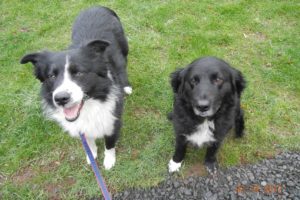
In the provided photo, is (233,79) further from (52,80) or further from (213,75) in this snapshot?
(52,80)

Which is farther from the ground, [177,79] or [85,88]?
[85,88]

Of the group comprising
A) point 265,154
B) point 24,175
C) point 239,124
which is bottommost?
point 24,175

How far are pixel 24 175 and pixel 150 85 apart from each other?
2.08 m

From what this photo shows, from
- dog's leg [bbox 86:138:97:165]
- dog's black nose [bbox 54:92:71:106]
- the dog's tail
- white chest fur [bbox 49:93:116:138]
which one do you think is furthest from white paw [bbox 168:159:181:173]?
dog's black nose [bbox 54:92:71:106]

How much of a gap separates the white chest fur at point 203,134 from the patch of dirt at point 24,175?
193 centimetres

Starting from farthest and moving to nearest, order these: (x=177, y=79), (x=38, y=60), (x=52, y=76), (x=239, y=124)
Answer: (x=239, y=124) → (x=177, y=79) → (x=38, y=60) → (x=52, y=76)

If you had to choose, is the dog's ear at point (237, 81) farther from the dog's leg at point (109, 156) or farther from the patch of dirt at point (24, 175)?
the patch of dirt at point (24, 175)

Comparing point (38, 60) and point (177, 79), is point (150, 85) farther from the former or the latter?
point (38, 60)

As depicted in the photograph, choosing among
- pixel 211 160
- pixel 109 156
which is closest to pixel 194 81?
pixel 211 160

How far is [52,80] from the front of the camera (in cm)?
275

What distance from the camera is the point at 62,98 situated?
8.25ft

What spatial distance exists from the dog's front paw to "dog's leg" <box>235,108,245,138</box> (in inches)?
20.7

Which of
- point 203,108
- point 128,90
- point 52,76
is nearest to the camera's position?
point 203,108

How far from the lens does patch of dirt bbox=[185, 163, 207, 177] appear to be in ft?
11.2
